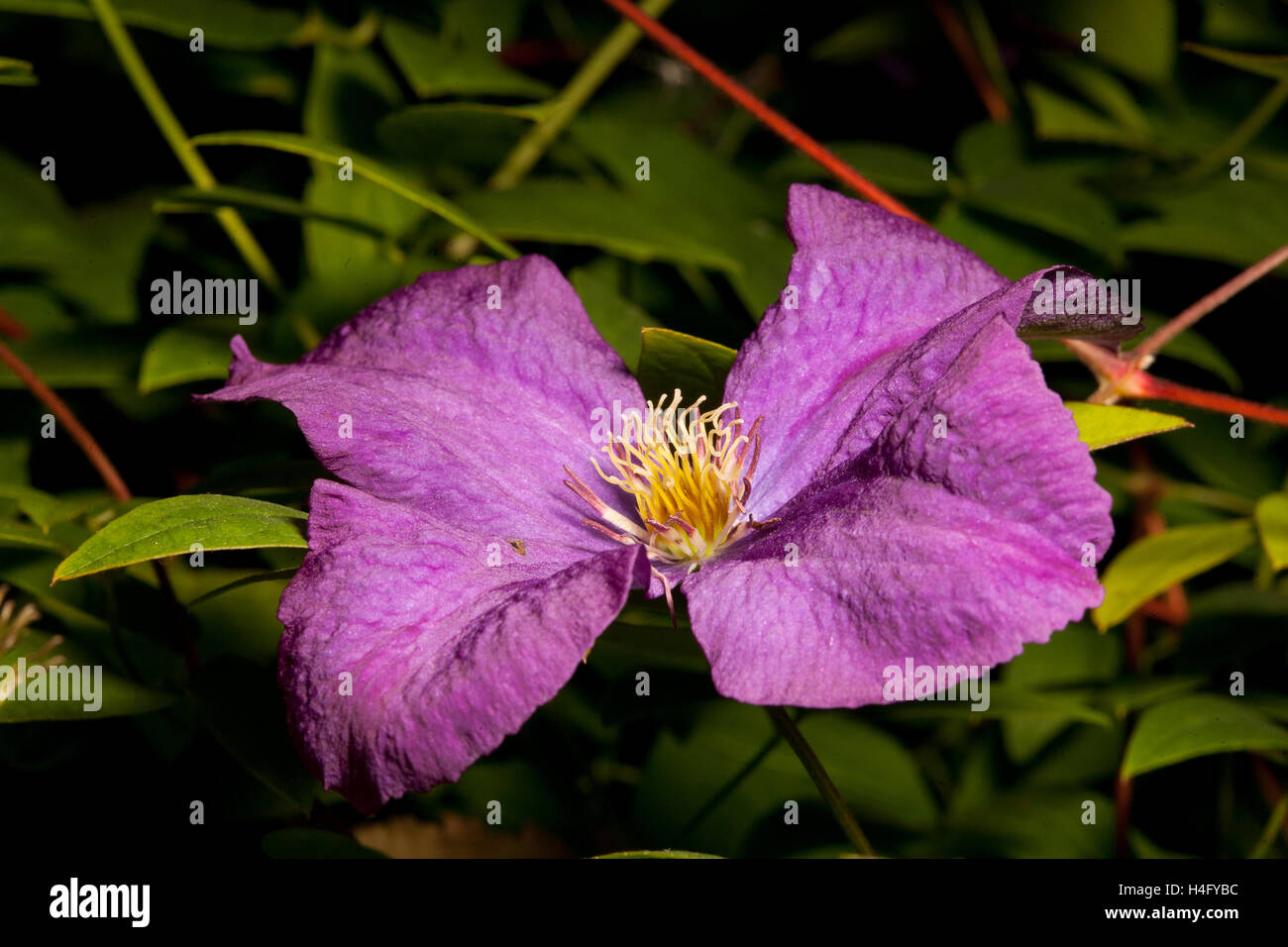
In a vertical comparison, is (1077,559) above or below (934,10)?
below

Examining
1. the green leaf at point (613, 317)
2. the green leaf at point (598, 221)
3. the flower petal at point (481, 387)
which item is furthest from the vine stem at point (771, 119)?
the flower petal at point (481, 387)

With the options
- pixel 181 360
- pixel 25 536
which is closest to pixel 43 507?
pixel 25 536

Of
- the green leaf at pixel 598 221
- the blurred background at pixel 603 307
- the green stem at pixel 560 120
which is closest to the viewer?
the blurred background at pixel 603 307

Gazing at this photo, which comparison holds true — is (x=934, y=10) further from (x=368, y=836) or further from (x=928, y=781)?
(x=368, y=836)

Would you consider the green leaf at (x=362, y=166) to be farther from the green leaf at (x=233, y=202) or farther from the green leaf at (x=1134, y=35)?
the green leaf at (x=1134, y=35)

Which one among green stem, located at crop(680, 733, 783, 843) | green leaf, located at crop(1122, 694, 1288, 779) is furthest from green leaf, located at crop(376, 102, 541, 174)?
green leaf, located at crop(1122, 694, 1288, 779)

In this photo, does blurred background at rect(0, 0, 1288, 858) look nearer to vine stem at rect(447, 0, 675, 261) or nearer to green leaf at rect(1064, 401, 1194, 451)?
vine stem at rect(447, 0, 675, 261)
